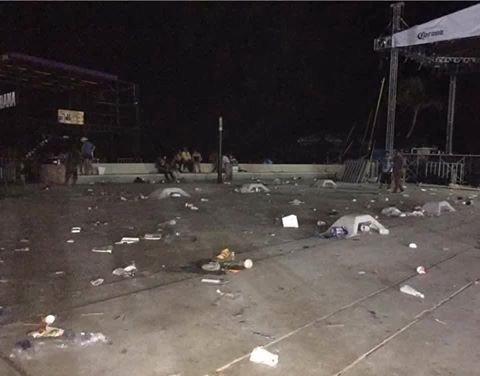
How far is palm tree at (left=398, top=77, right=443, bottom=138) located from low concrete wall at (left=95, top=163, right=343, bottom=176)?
6.42 metres

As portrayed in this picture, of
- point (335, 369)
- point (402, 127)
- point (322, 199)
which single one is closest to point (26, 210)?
point (322, 199)

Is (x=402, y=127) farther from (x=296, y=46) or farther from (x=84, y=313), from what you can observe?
(x=84, y=313)

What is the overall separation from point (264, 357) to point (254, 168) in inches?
878

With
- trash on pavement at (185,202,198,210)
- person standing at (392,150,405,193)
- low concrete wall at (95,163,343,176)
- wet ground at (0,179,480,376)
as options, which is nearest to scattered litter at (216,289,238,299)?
wet ground at (0,179,480,376)

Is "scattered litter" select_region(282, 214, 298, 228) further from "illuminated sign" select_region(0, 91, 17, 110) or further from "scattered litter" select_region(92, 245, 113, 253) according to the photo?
"illuminated sign" select_region(0, 91, 17, 110)

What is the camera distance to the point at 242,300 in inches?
169

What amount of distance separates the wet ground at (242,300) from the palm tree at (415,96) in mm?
22124

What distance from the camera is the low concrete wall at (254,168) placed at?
789 inches

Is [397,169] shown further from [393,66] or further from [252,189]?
[393,66]

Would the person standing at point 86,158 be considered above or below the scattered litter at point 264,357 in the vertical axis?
above

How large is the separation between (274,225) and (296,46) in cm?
2841

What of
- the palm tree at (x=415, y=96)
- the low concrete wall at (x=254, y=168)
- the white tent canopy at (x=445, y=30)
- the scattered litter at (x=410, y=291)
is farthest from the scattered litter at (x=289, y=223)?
the palm tree at (x=415, y=96)

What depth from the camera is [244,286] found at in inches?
185

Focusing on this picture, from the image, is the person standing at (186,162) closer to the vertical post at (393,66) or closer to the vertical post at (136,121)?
the vertical post at (136,121)
